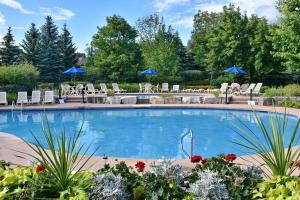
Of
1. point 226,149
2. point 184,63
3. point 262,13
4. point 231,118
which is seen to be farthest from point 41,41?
point 226,149

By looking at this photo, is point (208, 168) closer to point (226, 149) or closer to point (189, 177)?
point (189, 177)

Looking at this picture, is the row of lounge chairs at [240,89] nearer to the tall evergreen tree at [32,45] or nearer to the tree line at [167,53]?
the tree line at [167,53]

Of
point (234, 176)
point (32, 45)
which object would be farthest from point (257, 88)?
point (32, 45)

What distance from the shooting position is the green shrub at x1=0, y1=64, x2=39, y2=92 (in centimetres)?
1992

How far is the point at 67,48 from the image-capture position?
3856 centimetres

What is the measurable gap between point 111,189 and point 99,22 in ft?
115

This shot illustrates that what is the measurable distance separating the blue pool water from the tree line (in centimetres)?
1196

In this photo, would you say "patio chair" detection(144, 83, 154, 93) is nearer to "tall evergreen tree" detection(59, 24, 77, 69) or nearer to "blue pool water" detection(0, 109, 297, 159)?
"blue pool water" detection(0, 109, 297, 159)

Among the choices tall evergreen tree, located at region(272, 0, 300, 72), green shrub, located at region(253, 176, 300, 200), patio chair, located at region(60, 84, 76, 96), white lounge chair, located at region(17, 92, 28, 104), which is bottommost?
green shrub, located at region(253, 176, 300, 200)

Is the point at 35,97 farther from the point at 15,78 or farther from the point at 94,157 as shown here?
the point at 94,157

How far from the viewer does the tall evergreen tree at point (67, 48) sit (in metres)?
37.9

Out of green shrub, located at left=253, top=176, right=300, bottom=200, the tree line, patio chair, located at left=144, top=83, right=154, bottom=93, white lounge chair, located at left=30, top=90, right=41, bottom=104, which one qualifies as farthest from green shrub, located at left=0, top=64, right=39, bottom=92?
green shrub, located at left=253, top=176, right=300, bottom=200

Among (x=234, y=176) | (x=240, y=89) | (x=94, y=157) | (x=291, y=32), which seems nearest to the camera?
(x=234, y=176)

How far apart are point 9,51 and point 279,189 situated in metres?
32.7
